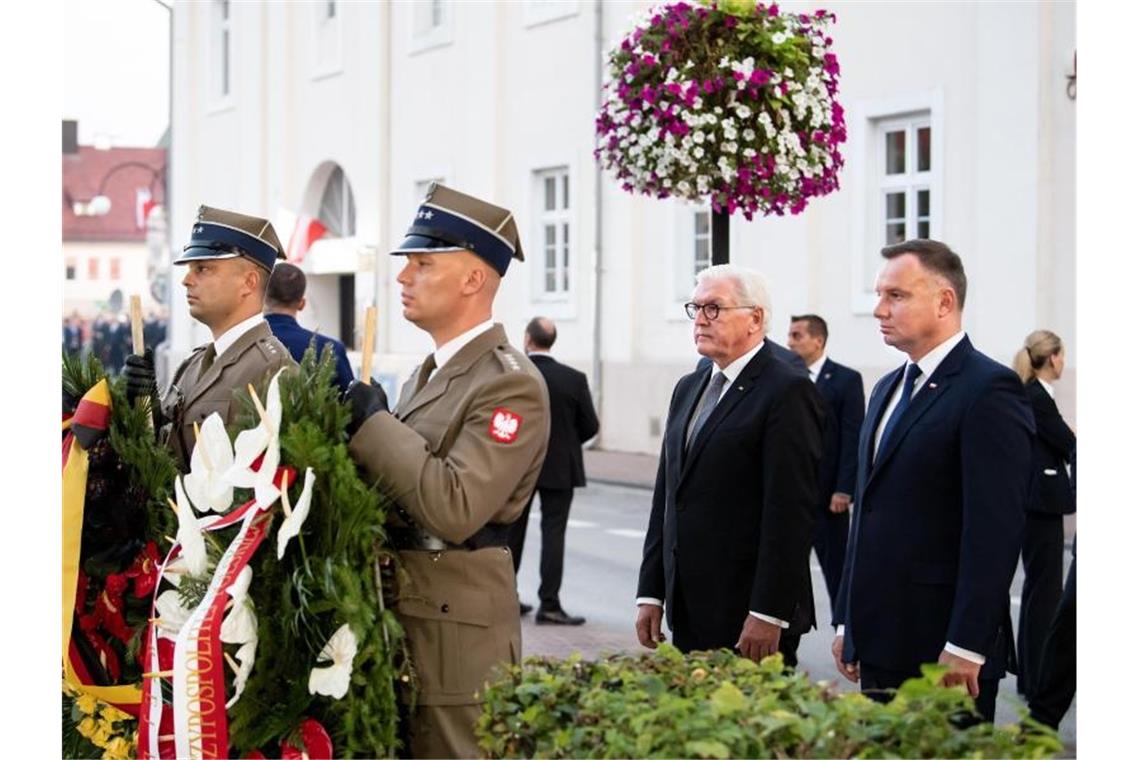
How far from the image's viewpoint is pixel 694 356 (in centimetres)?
2203

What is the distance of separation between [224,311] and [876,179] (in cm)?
1449

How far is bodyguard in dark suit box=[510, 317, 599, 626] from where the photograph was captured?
10773mm

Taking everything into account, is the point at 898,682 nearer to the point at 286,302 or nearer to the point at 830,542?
the point at 286,302

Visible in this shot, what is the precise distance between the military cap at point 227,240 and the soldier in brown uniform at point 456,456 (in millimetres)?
1373

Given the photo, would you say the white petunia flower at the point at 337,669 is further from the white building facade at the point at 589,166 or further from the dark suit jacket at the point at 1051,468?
the white building facade at the point at 589,166

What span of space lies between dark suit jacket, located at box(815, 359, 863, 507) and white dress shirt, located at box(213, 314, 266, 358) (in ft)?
17.0

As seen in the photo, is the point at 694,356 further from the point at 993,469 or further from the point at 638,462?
the point at 993,469

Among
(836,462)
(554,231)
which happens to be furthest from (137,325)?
(554,231)

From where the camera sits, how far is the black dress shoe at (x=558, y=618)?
1059 cm

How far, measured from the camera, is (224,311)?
559cm

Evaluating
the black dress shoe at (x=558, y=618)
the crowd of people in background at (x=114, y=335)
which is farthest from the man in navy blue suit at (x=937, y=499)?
the crowd of people in background at (x=114, y=335)

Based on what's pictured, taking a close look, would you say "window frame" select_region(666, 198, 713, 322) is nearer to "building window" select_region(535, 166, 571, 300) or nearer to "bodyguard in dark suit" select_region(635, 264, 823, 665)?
"building window" select_region(535, 166, 571, 300)

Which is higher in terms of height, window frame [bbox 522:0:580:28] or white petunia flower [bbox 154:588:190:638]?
window frame [bbox 522:0:580:28]

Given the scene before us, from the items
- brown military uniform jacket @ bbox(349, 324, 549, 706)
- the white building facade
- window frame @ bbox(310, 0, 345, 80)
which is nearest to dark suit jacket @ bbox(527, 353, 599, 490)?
the white building facade
